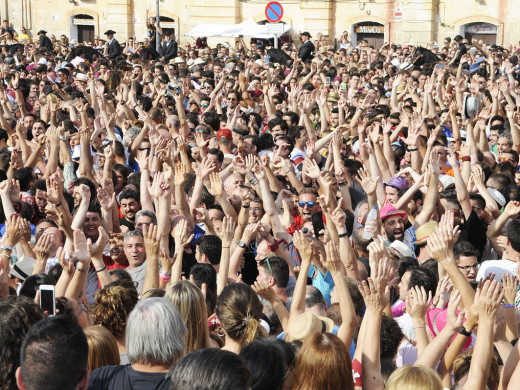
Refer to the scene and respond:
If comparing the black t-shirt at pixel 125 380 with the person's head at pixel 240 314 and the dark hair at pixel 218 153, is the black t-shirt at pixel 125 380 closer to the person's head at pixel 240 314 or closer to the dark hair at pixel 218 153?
the person's head at pixel 240 314

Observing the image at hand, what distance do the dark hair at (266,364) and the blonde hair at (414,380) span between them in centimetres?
47

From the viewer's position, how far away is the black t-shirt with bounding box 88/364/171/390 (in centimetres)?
377

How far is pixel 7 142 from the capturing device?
12586mm

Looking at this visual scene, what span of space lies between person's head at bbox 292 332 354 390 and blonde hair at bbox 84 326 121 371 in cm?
89

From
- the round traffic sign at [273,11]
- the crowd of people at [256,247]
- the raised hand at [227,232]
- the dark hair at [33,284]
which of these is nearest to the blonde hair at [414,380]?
the crowd of people at [256,247]

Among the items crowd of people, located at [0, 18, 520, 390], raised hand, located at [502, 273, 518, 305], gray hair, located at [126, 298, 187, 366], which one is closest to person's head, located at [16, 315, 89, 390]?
crowd of people, located at [0, 18, 520, 390]

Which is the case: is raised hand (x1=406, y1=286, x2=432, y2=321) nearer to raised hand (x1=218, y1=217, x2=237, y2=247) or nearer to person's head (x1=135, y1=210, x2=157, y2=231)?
raised hand (x1=218, y1=217, x2=237, y2=247)

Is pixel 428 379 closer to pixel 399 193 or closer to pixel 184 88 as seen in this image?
pixel 399 193

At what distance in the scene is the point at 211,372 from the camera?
3.30 meters

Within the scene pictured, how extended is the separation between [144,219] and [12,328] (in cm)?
381

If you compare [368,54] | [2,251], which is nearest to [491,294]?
[2,251]

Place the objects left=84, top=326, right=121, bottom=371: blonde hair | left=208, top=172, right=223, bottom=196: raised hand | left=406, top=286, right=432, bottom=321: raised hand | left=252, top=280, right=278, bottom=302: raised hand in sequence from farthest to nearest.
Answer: left=208, top=172, right=223, bottom=196: raised hand < left=252, top=280, right=278, bottom=302: raised hand < left=406, top=286, right=432, bottom=321: raised hand < left=84, top=326, right=121, bottom=371: blonde hair

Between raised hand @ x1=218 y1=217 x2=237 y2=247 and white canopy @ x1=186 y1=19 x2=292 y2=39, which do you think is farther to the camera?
white canopy @ x1=186 y1=19 x2=292 y2=39

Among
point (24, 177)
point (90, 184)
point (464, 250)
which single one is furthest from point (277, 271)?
point (24, 177)
